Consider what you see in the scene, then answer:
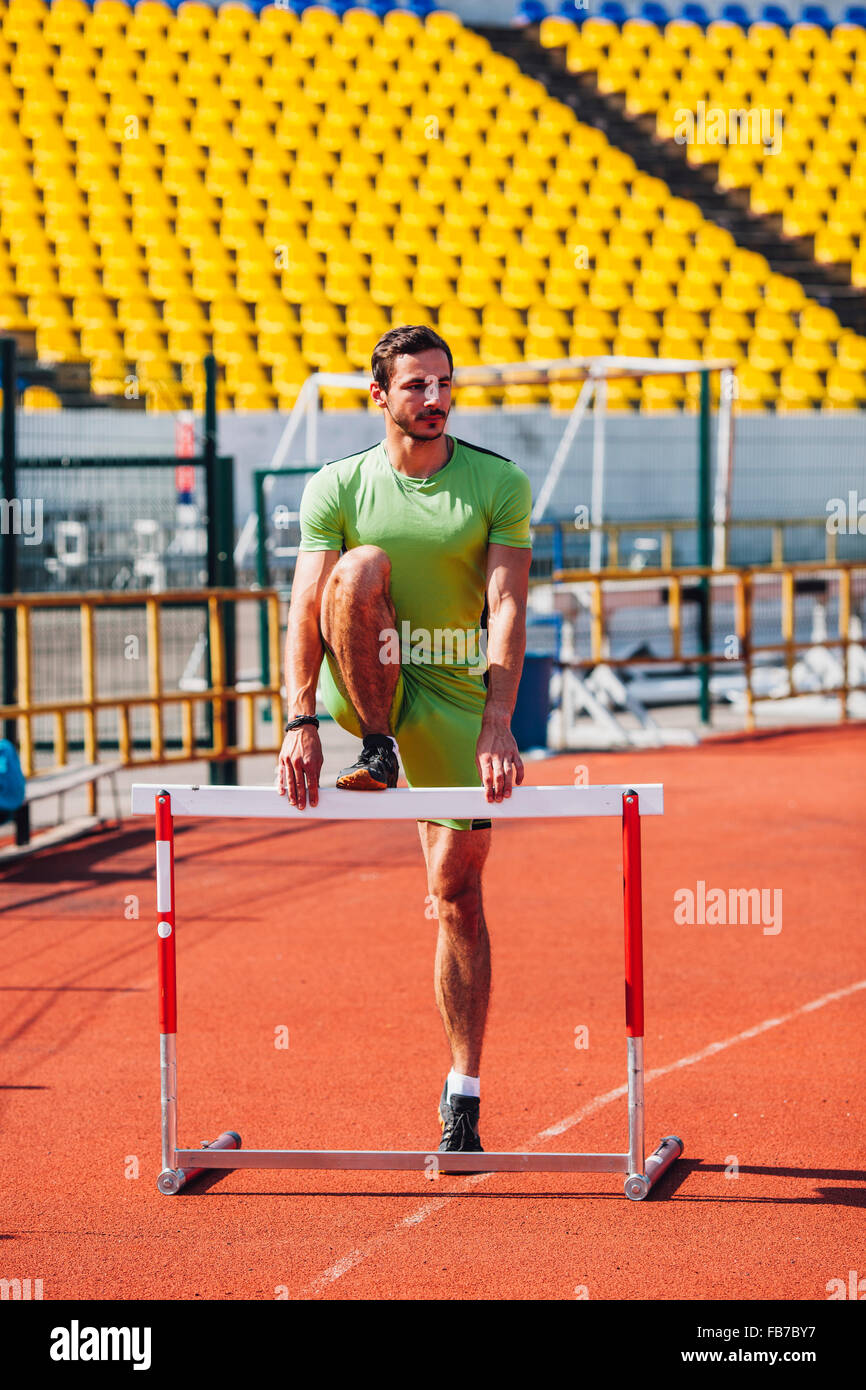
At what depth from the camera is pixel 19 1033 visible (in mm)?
5449

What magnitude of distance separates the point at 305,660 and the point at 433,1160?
1.27 meters

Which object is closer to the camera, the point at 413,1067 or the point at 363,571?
the point at 363,571

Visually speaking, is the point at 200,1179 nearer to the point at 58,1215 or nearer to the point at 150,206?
the point at 58,1215

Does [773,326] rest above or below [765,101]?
below

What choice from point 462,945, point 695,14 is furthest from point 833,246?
point 462,945

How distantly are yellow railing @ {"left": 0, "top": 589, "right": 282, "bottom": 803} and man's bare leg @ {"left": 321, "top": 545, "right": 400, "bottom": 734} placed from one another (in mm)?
5292

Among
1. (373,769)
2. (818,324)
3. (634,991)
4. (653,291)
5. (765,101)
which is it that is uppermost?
(765,101)

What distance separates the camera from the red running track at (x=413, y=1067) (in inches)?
Answer: 139

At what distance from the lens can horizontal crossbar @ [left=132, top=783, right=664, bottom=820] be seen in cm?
369

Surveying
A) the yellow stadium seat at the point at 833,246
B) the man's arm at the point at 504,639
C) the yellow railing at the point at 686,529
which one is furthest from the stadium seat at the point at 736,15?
the man's arm at the point at 504,639

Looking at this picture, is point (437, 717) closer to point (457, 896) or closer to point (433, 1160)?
point (457, 896)

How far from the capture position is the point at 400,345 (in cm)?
392

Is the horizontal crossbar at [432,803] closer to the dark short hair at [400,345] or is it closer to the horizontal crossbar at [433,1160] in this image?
the horizontal crossbar at [433,1160]
